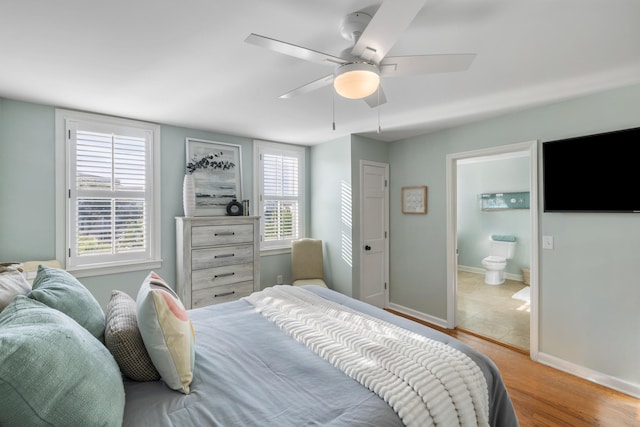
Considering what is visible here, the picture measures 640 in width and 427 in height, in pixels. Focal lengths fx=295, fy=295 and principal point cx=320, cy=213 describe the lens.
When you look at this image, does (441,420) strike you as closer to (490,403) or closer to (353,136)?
(490,403)

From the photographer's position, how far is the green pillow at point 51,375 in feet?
2.28

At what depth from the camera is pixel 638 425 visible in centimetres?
203

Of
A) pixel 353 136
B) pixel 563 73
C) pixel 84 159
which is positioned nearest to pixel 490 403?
pixel 563 73

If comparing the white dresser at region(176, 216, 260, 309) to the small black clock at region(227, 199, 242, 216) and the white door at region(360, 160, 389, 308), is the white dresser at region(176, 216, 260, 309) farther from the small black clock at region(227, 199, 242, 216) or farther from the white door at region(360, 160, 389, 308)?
the white door at region(360, 160, 389, 308)

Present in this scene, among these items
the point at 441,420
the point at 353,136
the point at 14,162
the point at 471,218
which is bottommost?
the point at 441,420

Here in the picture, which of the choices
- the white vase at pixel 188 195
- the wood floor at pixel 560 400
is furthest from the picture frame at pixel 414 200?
the white vase at pixel 188 195

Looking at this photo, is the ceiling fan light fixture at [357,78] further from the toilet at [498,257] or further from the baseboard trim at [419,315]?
the toilet at [498,257]

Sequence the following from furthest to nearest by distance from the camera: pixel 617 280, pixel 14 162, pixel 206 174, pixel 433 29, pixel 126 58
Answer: pixel 206 174 < pixel 14 162 < pixel 617 280 < pixel 126 58 < pixel 433 29

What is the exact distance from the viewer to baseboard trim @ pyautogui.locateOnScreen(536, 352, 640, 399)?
2.36m

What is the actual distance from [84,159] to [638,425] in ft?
16.5

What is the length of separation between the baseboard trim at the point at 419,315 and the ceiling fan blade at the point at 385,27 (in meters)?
3.30

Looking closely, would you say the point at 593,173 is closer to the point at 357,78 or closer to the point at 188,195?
the point at 357,78

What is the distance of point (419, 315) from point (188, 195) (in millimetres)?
3278

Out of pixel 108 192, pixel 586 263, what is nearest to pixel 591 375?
pixel 586 263
